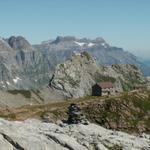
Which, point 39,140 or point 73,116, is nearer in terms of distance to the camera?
point 39,140

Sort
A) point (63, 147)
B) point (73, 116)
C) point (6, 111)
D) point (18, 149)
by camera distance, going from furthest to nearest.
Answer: point (6, 111) < point (73, 116) < point (63, 147) < point (18, 149)

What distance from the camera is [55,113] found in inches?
7121

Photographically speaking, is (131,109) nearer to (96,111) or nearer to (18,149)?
(96,111)

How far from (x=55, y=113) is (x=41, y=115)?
6.36 metres

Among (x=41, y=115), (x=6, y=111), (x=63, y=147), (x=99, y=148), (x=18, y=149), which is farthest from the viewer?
(x=6, y=111)

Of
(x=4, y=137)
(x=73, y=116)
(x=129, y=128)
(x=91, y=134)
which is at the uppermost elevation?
(x=4, y=137)

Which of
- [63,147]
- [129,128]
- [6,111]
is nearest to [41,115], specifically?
[6,111]

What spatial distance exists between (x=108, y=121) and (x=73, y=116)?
46.1 metres

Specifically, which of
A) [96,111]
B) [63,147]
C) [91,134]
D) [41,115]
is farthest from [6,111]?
[63,147]

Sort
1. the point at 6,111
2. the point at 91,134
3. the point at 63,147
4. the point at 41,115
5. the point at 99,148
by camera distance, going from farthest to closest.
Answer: the point at 6,111 → the point at 41,115 → the point at 91,134 → the point at 99,148 → the point at 63,147

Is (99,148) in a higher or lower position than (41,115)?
higher

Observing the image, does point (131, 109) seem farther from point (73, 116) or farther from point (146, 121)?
point (73, 116)

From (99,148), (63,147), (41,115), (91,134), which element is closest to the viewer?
(63,147)

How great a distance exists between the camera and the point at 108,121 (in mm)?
180750
